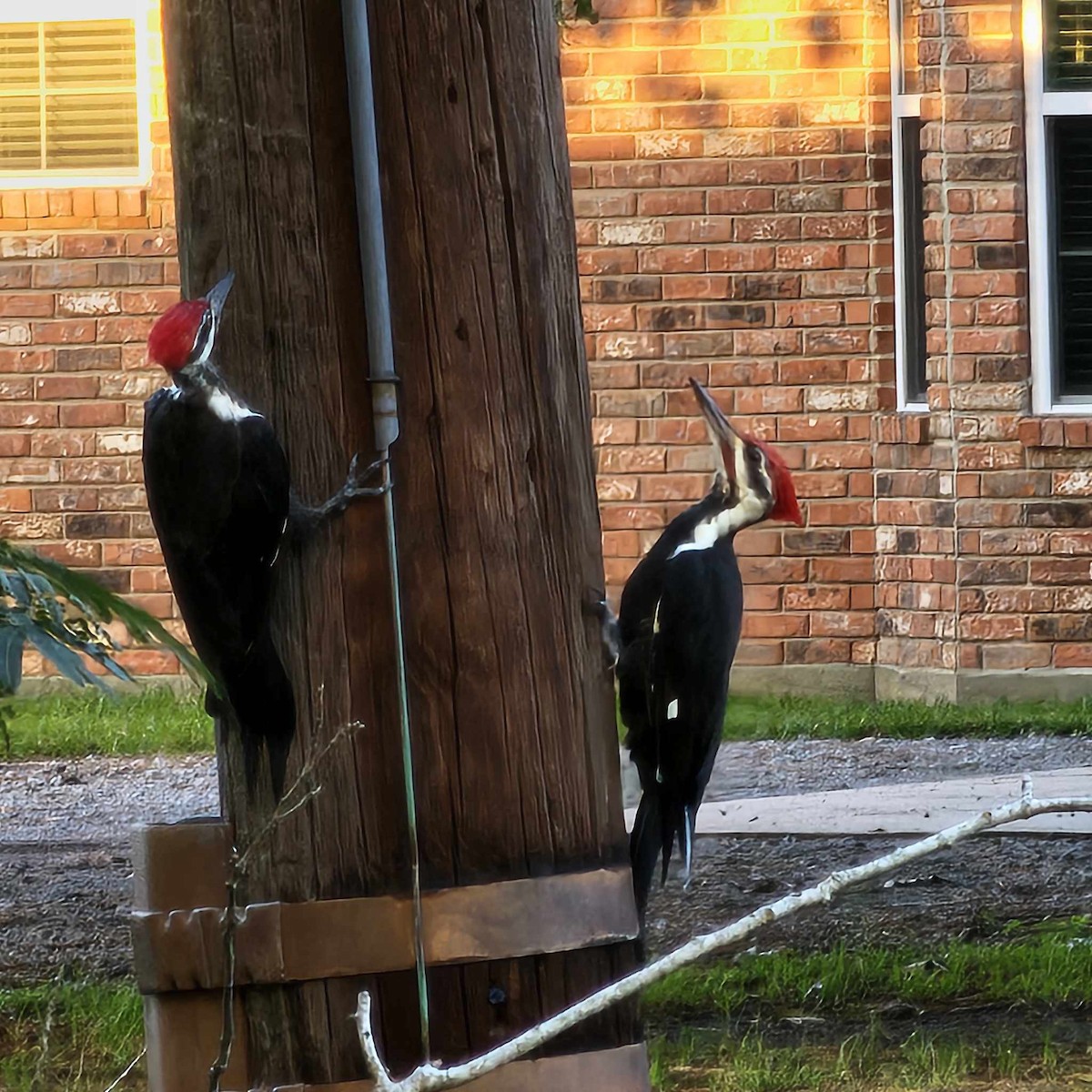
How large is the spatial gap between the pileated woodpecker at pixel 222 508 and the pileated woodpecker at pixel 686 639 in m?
0.49

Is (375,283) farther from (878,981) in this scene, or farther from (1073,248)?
(1073,248)

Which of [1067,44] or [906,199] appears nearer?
[1067,44]

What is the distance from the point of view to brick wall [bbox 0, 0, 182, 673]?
8.98m

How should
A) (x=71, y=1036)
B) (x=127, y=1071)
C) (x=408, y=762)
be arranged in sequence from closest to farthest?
1. (x=408, y=762)
2. (x=127, y=1071)
3. (x=71, y=1036)

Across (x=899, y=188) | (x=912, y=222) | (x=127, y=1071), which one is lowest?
(x=127, y=1071)

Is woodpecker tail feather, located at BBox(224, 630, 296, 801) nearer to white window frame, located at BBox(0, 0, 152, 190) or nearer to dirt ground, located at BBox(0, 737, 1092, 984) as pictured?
dirt ground, located at BBox(0, 737, 1092, 984)

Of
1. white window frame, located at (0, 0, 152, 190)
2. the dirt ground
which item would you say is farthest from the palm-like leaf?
white window frame, located at (0, 0, 152, 190)

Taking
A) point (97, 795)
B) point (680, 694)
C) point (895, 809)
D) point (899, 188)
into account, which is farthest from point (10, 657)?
point (899, 188)

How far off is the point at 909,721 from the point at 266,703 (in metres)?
5.90

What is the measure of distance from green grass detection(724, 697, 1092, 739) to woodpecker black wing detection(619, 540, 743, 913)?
508 cm

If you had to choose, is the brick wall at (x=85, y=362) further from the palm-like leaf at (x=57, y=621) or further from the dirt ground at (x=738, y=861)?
the palm-like leaf at (x=57, y=621)

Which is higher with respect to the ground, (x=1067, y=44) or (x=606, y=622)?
(x=1067, y=44)

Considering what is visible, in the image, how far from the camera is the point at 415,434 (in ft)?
8.13

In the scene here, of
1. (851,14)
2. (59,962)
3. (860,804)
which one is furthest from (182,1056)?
(851,14)
